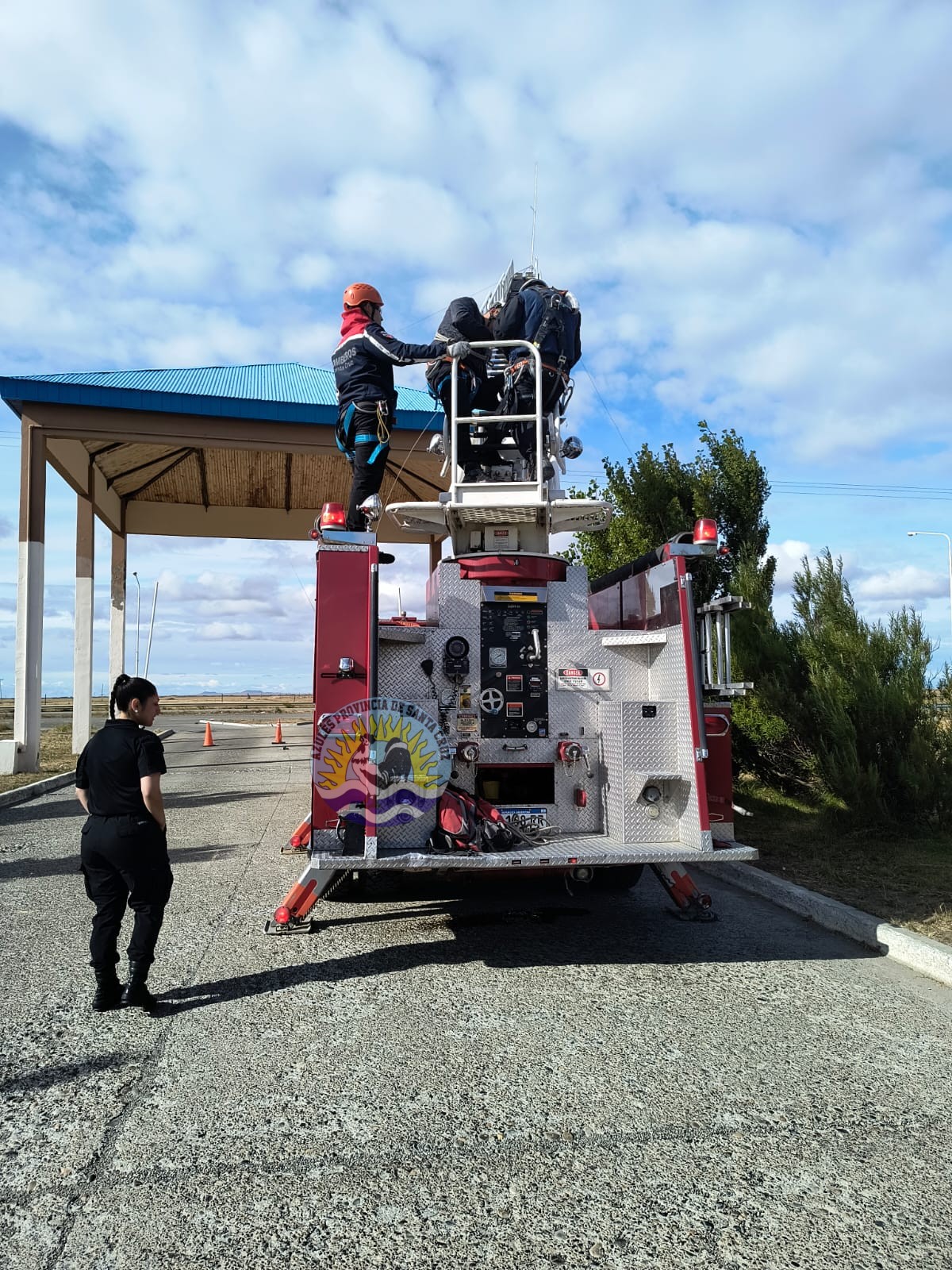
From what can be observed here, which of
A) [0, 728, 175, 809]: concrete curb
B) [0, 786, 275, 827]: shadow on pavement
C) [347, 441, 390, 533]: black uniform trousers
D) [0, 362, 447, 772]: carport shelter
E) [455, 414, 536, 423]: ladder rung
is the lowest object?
[0, 786, 275, 827]: shadow on pavement

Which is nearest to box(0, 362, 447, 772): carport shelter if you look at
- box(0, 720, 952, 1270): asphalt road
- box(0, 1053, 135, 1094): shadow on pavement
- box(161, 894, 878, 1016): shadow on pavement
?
box(161, 894, 878, 1016): shadow on pavement

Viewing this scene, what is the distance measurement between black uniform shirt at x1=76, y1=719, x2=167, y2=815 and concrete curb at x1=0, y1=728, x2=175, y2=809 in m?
6.73

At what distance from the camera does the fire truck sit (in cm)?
550

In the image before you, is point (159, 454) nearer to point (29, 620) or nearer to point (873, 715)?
point (29, 620)

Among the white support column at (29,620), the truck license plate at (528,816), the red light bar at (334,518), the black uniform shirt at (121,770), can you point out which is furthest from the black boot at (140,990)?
the white support column at (29,620)

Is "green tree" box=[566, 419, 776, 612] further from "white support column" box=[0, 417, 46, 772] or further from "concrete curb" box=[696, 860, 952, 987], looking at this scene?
"white support column" box=[0, 417, 46, 772]

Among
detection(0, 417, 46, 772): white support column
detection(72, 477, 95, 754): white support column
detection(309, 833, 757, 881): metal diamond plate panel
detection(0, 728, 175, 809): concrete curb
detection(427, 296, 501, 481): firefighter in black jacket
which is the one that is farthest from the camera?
detection(72, 477, 95, 754): white support column

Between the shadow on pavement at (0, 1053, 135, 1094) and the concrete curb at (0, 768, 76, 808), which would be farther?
the concrete curb at (0, 768, 76, 808)

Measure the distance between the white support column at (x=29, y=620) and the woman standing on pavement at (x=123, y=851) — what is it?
36.6 ft

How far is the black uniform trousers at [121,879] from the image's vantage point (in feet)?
15.4

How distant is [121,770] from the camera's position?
15.7ft

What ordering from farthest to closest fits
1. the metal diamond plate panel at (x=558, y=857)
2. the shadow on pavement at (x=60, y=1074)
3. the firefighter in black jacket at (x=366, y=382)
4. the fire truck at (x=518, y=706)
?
the firefighter in black jacket at (x=366, y=382) → the fire truck at (x=518, y=706) → the metal diamond plate panel at (x=558, y=857) → the shadow on pavement at (x=60, y=1074)

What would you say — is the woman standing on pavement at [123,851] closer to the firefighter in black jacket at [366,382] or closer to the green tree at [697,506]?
the firefighter in black jacket at [366,382]

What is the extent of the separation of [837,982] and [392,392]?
5.51m
